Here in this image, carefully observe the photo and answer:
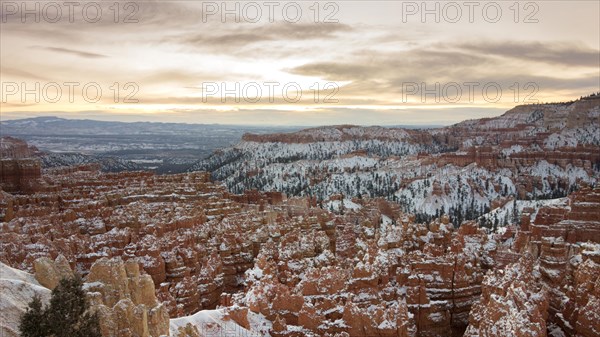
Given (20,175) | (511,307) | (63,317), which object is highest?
(20,175)

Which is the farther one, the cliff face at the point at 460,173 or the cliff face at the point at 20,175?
the cliff face at the point at 460,173

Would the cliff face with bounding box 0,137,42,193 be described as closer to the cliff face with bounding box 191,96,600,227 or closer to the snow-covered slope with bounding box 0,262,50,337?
the snow-covered slope with bounding box 0,262,50,337

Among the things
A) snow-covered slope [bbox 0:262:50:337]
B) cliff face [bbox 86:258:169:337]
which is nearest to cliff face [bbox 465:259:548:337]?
cliff face [bbox 86:258:169:337]

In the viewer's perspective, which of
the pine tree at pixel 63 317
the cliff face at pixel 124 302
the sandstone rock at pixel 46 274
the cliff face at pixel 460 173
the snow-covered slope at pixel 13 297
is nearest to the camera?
the pine tree at pixel 63 317

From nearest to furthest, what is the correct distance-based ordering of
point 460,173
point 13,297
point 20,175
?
point 13,297, point 20,175, point 460,173

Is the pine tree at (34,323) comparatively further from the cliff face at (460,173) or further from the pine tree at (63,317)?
the cliff face at (460,173)

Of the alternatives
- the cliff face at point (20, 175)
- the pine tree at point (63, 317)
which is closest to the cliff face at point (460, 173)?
the cliff face at point (20, 175)

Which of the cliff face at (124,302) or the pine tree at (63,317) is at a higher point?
the pine tree at (63,317)

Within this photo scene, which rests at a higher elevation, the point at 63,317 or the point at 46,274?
the point at 63,317

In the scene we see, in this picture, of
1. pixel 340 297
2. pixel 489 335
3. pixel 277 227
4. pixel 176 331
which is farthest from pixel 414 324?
pixel 277 227

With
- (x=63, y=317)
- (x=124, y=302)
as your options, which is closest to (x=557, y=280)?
(x=124, y=302)

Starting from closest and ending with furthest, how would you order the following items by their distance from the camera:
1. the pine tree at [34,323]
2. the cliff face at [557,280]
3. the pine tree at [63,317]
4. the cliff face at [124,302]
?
1. the pine tree at [34,323]
2. the pine tree at [63,317]
3. the cliff face at [124,302]
4. the cliff face at [557,280]

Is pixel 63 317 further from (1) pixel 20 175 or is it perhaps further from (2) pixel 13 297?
(1) pixel 20 175

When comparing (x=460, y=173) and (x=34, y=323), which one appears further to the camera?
(x=460, y=173)
